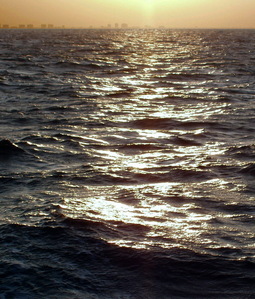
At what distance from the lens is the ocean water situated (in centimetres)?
541

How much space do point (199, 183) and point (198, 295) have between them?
3732 mm

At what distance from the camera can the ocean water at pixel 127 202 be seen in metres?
5.41

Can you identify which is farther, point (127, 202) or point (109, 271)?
point (127, 202)

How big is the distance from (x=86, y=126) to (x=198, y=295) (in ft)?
30.6

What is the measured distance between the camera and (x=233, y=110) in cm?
1688

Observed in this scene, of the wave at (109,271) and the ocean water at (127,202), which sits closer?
the wave at (109,271)

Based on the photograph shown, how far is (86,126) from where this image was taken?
14000mm

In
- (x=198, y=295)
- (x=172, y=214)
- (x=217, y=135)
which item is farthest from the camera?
(x=217, y=135)


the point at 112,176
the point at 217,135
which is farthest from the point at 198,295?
the point at 217,135

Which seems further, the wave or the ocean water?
the ocean water

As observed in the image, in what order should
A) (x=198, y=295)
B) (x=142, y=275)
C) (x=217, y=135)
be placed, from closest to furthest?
1. (x=198, y=295)
2. (x=142, y=275)
3. (x=217, y=135)

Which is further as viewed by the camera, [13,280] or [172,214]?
[172,214]

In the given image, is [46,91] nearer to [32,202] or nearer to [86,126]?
[86,126]

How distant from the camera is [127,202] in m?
7.68
